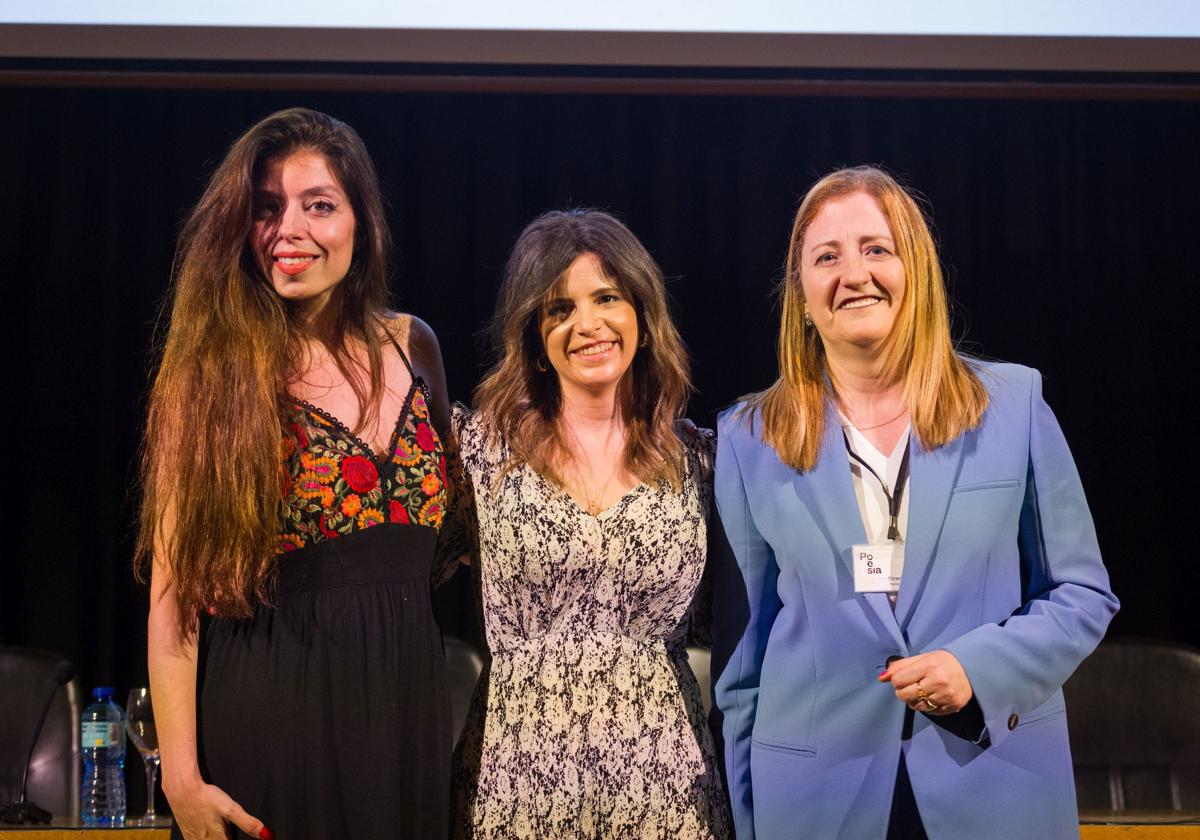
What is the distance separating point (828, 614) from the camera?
6.16ft

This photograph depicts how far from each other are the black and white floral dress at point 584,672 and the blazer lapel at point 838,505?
28 centimetres

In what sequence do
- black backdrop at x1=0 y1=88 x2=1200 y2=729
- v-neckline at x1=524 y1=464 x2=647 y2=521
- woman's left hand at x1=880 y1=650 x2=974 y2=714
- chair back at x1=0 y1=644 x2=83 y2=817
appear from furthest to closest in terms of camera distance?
black backdrop at x1=0 y1=88 x2=1200 y2=729 → chair back at x1=0 y1=644 x2=83 y2=817 → v-neckline at x1=524 y1=464 x2=647 y2=521 → woman's left hand at x1=880 y1=650 x2=974 y2=714

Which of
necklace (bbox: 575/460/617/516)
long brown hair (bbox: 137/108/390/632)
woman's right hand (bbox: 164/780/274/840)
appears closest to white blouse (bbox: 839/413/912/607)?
necklace (bbox: 575/460/617/516)

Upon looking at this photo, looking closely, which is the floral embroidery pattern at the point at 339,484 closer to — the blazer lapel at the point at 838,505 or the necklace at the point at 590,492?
the necklace at the point at 590,492

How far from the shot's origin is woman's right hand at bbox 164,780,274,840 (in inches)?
71.0

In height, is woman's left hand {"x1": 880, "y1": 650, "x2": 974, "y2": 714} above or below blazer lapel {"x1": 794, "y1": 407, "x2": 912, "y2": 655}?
below

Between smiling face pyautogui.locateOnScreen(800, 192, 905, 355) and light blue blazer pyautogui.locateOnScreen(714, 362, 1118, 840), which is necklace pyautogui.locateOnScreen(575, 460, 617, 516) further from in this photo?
smiling face pyautogui.locateOnScreen(800, 192, 905, 355)

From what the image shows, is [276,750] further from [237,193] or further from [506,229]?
[506,229]

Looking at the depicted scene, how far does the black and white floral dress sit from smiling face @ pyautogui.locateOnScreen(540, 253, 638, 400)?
0.20 meters

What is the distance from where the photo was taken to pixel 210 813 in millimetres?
1810

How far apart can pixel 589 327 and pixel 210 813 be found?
3.24 ft

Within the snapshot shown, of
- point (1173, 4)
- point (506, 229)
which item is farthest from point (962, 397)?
point (506, 229)

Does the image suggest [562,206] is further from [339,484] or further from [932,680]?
[932,680]

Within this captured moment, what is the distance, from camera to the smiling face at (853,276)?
1927 mm
